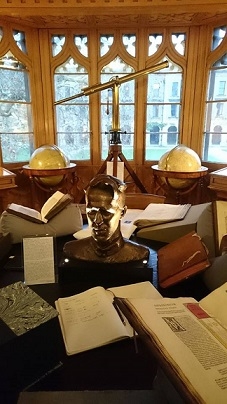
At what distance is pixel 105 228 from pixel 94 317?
31cm

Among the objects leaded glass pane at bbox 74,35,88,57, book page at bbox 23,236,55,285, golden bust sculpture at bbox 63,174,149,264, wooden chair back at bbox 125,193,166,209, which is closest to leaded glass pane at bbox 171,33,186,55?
leaded glass pane at bbox 74,35,88,57

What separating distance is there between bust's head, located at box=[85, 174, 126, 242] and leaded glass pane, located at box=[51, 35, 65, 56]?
95.4 inches

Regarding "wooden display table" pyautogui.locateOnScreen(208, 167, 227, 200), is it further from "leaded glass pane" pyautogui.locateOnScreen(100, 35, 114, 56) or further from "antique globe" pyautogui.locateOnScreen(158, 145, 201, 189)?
"leaded glass pane" pyautogui.locateOnScreen(100, 35, 114, 56)

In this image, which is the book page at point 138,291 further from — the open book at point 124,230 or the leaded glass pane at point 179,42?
the leaded glass pane at point 179,42

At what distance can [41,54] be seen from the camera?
2895 mm

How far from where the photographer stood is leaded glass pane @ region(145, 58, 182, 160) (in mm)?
2949

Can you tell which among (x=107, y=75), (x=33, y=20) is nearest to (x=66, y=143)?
(x=107, y=75)

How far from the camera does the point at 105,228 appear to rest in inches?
41.3

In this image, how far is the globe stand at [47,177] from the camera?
2.62m

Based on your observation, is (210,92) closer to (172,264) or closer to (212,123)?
(212,123)

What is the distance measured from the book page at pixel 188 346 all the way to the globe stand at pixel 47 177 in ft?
6.88

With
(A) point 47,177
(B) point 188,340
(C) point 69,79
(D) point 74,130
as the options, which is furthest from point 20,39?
(B) point 188,340

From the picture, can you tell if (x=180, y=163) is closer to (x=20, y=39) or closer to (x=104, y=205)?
(x=104, y=205)

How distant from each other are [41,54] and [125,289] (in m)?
2.72
